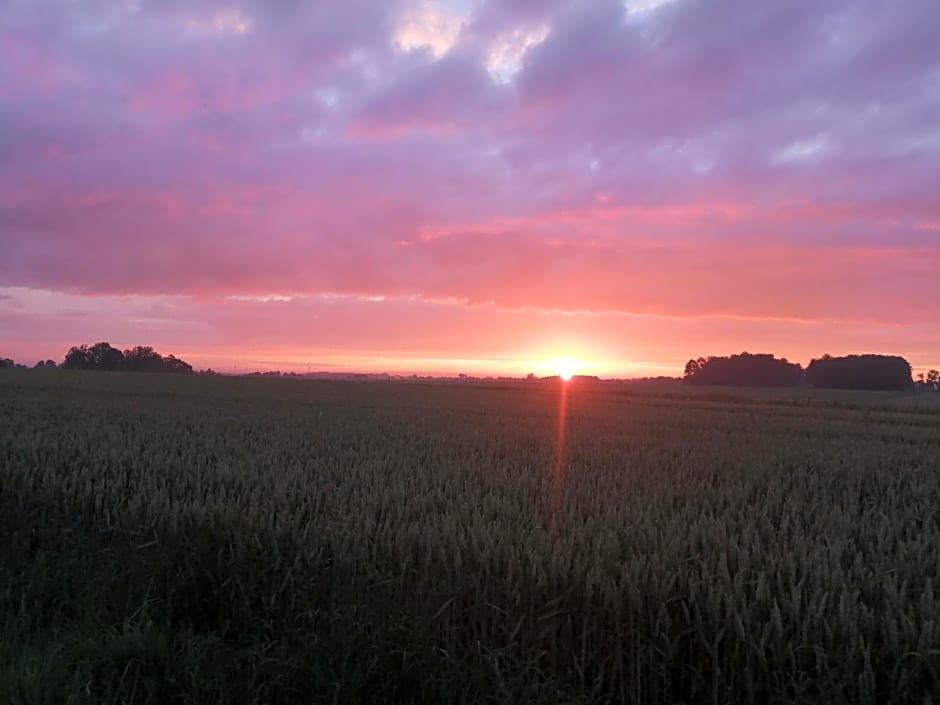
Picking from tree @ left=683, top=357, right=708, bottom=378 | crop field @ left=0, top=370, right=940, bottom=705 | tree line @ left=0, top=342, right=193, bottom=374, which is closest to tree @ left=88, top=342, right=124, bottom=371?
tree line @ left=0, top=342, right=193, bottom=374

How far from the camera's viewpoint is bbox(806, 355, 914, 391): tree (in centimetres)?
7494

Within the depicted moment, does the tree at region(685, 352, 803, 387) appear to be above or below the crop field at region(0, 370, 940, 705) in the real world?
above

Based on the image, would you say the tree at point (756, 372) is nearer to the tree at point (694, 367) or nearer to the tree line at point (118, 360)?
the tree at point (694, 367)

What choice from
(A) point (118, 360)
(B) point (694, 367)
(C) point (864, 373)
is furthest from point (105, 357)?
(C) point (864, 373)

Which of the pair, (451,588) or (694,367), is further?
(694,367)

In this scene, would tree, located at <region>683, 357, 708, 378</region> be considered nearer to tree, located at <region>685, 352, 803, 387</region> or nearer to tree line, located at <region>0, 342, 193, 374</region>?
tree, located at <region>685, 352, 803, 387</region>

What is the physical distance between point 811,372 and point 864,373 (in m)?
7.21

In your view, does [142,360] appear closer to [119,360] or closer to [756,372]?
[119,360]

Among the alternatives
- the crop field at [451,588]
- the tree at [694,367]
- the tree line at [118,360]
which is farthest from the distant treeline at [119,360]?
the crop field at [451,588]

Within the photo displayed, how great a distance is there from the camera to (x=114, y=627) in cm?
457

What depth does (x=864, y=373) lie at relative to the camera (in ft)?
251

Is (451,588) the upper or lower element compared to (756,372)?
lower

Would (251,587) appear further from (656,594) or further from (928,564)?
(928,564)

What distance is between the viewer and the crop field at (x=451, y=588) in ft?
12.4
